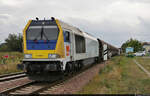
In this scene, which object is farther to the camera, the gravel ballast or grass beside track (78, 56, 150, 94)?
the gravel ballast

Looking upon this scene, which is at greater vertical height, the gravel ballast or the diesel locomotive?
the diesel locomotive

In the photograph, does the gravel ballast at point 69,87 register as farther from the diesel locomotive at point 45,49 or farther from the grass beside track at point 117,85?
the diesel locomotive at point 45,49

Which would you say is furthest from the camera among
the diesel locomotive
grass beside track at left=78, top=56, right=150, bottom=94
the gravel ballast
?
the diesel locomotive

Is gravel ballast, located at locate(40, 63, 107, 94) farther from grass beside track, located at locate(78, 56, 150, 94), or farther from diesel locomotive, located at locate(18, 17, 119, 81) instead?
diesel locomotive, located at locate(18, 17, 119, 81)

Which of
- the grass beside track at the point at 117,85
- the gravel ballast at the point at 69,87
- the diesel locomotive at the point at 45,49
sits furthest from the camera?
the diesel locomotive at the point at 45,49

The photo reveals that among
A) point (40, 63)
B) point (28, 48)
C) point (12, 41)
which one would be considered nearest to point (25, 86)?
point (40, 63)

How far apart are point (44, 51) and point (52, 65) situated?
3.08 feet

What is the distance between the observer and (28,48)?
10953mm

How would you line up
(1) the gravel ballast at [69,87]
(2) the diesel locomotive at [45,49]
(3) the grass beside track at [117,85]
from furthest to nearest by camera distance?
(2) the diesel locomotive at [45,49]
(1) the gravel ballast at [69,87]
(3) the grass beside track at [117,85]

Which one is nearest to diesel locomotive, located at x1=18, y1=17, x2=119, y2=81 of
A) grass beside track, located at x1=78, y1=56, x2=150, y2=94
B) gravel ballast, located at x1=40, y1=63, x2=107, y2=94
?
gravel ballast, located at x1=40, y1=63, x2=107, y2=94

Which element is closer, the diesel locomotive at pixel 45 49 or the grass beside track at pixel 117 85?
the grass beside track at pixel 117 85

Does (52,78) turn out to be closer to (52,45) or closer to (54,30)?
(52,45)

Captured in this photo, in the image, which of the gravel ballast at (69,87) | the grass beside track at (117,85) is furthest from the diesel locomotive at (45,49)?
the grass beside track at (117,85)

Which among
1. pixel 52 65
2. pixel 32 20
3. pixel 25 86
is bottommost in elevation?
pixel 25 86
